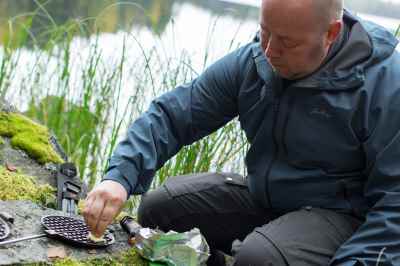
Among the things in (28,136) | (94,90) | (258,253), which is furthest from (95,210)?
(94,90)

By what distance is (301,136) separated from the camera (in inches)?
91.0

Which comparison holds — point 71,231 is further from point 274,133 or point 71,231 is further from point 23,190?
point 274,133

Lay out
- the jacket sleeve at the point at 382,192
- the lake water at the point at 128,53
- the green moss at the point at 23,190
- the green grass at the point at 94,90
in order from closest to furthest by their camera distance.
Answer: the jacket sleeve at the point at 382,192 → the green moss at the point at 23,190 → the green grass at the point at 94,90 → the lake water at the point at 128,53

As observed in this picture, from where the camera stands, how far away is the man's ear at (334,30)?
7.02 feet

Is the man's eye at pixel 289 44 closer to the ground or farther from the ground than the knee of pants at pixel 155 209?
farther from the ground

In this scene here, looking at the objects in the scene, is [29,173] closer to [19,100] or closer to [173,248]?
[173,248]

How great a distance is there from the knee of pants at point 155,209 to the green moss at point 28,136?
2.17 feet

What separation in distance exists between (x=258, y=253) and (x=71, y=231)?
71 centimetres

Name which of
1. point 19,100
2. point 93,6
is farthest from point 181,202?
point 93,6

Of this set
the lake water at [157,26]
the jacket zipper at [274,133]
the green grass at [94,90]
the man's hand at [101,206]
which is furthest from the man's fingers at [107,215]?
the lake water at [157,26]

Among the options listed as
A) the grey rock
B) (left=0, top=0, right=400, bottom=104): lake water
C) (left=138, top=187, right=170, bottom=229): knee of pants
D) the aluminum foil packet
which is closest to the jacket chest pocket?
the aluminum foil packet

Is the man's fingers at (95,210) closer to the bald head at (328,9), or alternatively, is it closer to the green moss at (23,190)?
the green moss at (23,190)

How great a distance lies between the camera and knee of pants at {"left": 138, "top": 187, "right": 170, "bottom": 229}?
2.70 m

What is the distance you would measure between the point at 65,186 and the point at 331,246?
123 centimetres
